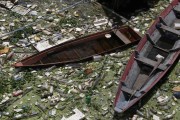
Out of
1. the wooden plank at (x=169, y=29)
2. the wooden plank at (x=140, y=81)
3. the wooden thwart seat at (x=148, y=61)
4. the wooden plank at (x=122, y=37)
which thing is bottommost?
the wooden plank at (x=140, y=81)

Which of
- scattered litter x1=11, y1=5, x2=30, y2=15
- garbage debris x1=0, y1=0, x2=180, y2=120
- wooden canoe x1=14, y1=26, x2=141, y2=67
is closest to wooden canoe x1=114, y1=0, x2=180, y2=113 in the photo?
garbage debris x1=0, y1=0, x2=180, y2=120

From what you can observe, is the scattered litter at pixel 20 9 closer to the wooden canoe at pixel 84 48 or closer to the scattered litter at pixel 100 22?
the scattered litter at pixel 100 22

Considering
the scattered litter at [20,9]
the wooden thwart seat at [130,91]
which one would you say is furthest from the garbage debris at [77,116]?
the scattered litter at [20,9]

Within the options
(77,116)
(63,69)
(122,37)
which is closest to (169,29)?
(122,37)

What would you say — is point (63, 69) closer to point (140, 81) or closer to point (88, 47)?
point (88, 47)

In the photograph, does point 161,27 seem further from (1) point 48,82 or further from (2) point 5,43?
(2) point 5,43

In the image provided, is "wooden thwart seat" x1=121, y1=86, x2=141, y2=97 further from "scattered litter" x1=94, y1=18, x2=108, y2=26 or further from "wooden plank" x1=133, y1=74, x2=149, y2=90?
"scattered litter" x1=94, y1=18, x2=108, y2=26
